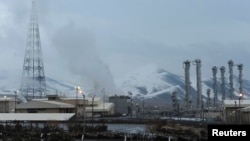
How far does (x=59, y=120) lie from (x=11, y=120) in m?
6.85

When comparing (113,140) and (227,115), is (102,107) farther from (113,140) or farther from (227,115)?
(113,140)

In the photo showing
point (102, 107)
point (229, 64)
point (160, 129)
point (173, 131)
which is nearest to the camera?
point (173, 131)

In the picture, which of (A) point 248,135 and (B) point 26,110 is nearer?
(A) point 248,135

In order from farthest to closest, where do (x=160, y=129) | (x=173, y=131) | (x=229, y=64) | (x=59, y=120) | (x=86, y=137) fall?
(x=229, y=64)
(x=59, y=120)
(x=160, y=129)
(x=173, y=131)
(x=86, y=137)

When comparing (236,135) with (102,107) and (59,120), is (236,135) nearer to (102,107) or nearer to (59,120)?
(59,120)

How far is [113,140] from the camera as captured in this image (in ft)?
148

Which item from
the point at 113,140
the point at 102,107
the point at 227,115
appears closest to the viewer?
the point at 113,140

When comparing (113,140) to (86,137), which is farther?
(86,137)

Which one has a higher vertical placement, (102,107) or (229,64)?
(229,64)

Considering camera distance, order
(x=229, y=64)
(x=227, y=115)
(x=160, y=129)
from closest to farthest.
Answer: (x=160, y=129), (x=227, y=115), (x=229, y=64)

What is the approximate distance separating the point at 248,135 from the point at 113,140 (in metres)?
34.6

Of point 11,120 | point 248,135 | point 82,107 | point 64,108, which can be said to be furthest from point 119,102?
point 248,135

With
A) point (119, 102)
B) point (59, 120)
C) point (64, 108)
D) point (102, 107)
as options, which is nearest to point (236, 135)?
→ point (59, 120)

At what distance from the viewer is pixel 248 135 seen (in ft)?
36.6
